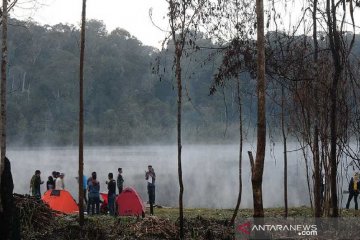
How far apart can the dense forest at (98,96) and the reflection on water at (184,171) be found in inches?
108

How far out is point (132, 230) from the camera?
1334 cm

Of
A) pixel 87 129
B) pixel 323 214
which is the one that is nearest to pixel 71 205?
pixel 323 214

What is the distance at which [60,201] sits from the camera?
715 inches

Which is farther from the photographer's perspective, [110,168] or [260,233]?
[110,168]

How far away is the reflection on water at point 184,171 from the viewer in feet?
114

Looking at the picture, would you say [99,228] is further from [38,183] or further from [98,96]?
[98,96]

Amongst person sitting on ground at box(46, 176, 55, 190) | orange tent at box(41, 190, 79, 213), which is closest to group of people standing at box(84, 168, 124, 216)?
orange tent at box(41, 190, 79, 213)

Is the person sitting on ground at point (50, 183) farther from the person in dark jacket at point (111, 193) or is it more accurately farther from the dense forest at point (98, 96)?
the dense forest at point (98, 96)

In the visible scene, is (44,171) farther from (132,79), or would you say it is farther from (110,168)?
(132,79)

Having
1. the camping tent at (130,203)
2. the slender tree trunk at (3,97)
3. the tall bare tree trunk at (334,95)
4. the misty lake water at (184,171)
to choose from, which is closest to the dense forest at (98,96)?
the misty lake water at (184,171)

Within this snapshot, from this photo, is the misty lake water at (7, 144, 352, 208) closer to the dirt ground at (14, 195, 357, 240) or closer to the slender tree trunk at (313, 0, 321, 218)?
the slender tree trunk at (313, 0, 321, 218)

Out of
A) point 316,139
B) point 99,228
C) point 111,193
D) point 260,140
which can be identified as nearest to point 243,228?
point 316,139

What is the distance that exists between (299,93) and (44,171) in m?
39.0

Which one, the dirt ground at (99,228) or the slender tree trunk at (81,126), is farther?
the slender tree trunk at (81,126)
